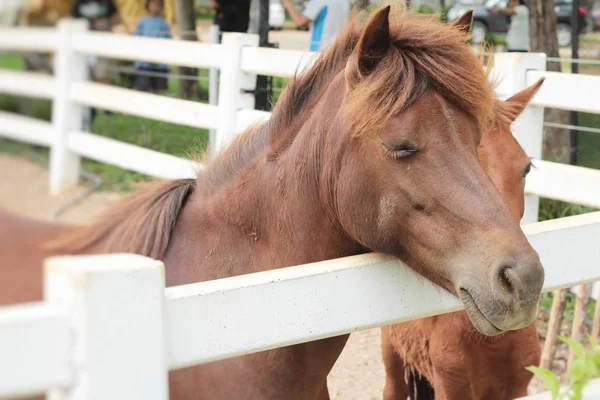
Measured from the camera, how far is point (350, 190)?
6.80 feet

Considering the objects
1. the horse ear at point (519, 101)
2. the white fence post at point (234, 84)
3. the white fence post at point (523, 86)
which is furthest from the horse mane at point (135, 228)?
the white fence post at point (234, 84)

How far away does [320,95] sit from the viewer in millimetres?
2285

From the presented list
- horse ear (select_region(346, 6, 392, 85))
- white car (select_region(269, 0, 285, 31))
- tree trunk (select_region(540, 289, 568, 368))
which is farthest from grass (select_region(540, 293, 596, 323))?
white car (select_region(269, 0, 285, 31))

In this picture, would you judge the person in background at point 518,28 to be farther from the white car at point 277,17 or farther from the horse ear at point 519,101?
the horse ear at point 519,101

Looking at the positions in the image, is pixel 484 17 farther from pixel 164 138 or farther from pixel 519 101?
pixel 519 101

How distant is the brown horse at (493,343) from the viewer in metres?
3.03

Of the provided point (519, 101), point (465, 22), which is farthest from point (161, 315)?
point (519, 101)

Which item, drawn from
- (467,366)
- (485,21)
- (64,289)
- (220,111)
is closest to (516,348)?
(467,366)

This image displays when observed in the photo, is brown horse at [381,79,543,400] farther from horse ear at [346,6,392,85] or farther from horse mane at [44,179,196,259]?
horse mane at [44,179,196,259]

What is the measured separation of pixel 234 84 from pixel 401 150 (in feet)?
12.7

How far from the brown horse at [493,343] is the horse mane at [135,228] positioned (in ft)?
4.19

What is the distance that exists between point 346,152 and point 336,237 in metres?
0.26

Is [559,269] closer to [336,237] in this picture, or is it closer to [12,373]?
[336,237]

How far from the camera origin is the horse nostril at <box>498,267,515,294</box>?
5.76 ft
